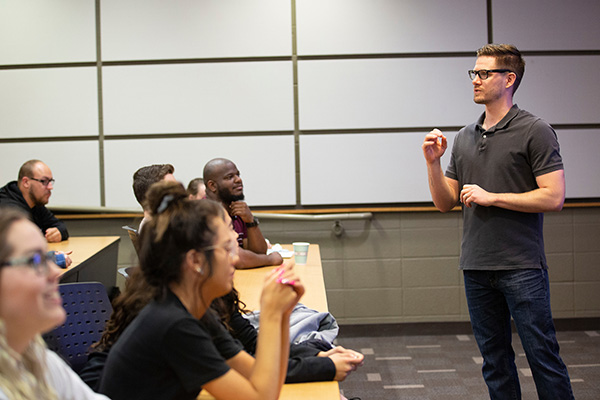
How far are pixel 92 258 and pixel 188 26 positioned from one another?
6.04ft

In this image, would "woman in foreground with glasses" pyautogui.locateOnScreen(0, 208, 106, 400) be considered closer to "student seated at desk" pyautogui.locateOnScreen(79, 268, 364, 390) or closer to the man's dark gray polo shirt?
"student seated at desk" pyautogui.locateOnScreen(79, 268, 364, 390)

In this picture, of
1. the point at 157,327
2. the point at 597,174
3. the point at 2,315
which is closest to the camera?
the point at 2,315

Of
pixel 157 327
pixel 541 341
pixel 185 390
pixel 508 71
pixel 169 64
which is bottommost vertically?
pixel 541 341

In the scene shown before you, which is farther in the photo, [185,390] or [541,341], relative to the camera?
[541,341]

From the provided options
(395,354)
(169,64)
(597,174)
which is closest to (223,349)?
(395,354)

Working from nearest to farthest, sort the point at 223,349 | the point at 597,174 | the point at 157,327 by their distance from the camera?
the point at 157,327, the point at 223,349, the point at 597,174

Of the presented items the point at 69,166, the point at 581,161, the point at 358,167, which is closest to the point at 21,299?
the point at 358,167

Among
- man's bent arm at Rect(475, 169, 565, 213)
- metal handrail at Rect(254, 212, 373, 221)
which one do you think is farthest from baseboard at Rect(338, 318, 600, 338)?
man's bent arm at Rect(475, 169, 565, 213)

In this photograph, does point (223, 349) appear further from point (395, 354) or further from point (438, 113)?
point (438, 113)

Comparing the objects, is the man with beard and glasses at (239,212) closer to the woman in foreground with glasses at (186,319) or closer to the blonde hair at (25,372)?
the woman in foreground with glasses at (186,319)

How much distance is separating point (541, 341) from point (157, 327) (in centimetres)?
161

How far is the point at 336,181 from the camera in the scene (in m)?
4.40

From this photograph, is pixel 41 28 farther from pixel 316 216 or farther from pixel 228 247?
→ pixel 228 247

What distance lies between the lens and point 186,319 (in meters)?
1.29
